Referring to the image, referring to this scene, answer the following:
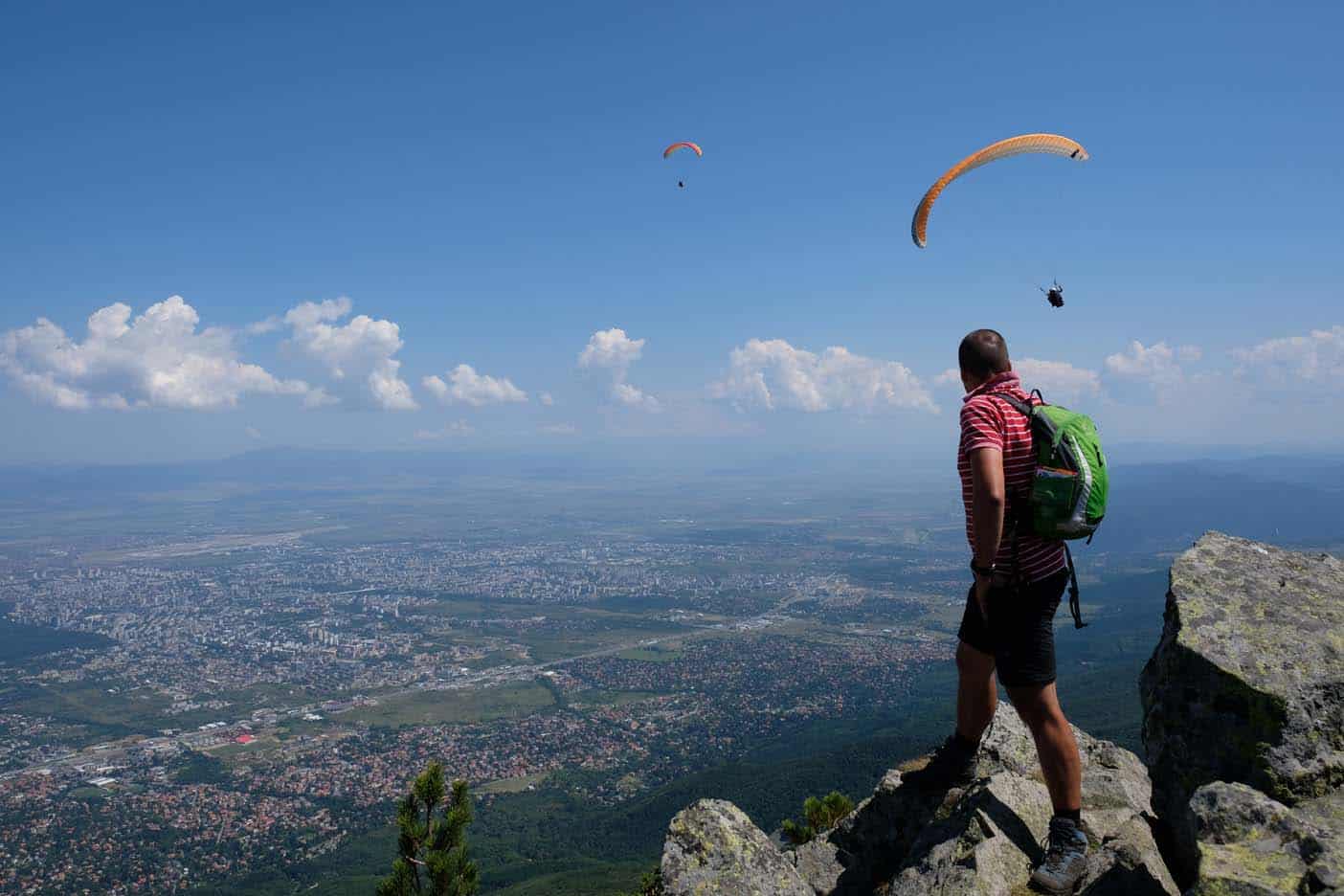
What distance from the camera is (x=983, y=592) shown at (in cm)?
547

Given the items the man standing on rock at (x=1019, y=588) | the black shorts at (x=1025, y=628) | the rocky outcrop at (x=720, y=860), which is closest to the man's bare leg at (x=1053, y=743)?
the man standing on rock at (x=1019, y=588)

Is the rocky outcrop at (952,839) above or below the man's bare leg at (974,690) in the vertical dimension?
below

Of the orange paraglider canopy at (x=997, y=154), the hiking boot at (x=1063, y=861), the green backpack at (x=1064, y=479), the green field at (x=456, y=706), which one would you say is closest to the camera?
the green backpack at (x=1064, y=479)

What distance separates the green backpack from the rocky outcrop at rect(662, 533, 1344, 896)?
4.67 ft

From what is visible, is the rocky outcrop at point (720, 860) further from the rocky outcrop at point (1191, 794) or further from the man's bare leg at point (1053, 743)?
the man's bare leg at point (1053, 743)

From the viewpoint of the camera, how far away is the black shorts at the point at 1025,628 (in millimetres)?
5387

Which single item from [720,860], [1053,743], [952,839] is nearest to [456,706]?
[720,860]

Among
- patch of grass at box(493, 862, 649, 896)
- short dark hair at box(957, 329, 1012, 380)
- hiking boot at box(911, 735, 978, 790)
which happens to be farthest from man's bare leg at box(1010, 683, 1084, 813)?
patch of grass at box(493, 862, 649, 896)

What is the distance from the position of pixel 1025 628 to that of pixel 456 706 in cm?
10395

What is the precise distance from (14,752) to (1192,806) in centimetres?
11623

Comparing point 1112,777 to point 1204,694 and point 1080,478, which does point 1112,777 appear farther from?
point 1080,478

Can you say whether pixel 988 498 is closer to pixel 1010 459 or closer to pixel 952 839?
pixel 1010 459

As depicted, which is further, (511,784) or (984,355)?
(511,784)

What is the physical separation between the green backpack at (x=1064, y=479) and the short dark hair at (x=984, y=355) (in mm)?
505
